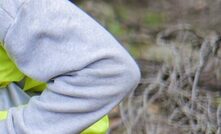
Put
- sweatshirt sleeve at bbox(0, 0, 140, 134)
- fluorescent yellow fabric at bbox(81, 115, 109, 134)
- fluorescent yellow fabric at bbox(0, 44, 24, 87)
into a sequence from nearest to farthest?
sweatshirt sleeve at bbox(0, 0, 140, 134) < fluorescent yellow fabric at bbox(0, 44, 24, 87) < fluorescent yellow fabric at bbox(81, 115, 109, 134)

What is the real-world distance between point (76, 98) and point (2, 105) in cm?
22

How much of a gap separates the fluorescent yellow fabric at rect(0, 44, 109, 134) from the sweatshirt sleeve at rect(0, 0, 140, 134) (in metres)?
0.07

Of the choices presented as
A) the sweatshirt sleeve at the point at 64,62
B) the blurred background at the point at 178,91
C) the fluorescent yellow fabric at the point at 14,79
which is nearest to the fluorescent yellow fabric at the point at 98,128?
the fluorescent yellow fabric at the point at 14,79

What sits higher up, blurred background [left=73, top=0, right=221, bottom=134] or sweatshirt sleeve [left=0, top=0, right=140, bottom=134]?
sweatshirt sleeve [left=0, top=0, right=140, bottom=134]

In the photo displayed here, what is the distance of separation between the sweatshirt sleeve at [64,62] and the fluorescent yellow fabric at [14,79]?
0.24 feet

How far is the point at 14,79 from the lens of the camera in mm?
1296

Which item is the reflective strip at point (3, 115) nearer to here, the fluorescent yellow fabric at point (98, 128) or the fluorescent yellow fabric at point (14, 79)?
the fluorescent yellow fabric at point (14, 79)

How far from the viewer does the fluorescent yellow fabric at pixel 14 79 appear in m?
1.25

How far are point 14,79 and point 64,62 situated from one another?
0.20 m

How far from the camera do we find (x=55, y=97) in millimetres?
1186

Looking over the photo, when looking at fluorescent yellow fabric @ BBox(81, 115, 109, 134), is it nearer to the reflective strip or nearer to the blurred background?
the reflective strip

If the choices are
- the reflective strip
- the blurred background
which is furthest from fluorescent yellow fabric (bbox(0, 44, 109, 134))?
the blurred background

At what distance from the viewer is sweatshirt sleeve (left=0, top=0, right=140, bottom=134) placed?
3.65 ft

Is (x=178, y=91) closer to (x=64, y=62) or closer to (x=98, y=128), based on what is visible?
(x=98, y=128)
